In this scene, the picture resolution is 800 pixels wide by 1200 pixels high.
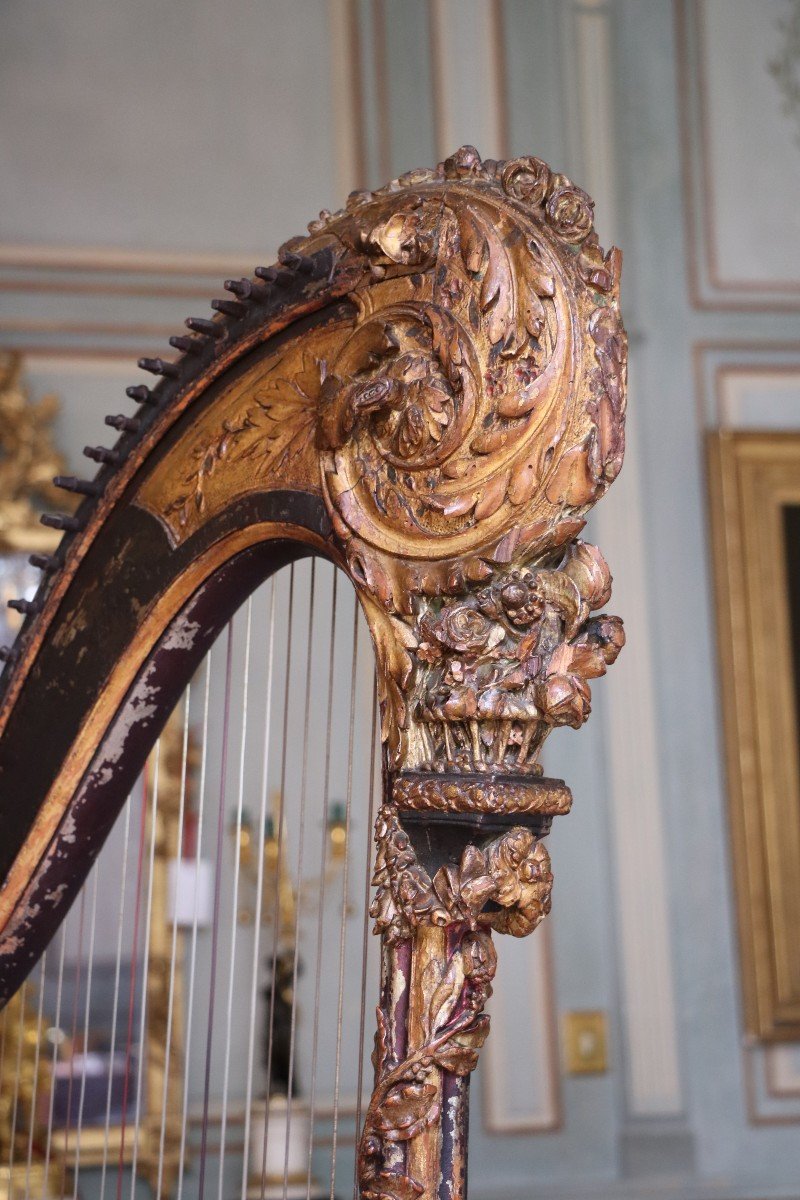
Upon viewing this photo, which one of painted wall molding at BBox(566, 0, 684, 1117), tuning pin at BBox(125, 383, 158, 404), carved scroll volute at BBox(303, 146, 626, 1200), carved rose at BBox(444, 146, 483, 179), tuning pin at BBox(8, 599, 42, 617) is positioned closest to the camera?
carved scroll volute at BBox(303, 146, 626, 1200)

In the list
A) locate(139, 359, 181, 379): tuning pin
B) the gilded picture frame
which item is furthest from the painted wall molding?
locate(139, 359, 181, 379): tuning pin

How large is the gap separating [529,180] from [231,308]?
0.84 feet

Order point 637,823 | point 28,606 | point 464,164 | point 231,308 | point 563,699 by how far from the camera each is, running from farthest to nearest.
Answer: point 637,823 → point 28,606 → point 231,308 → point 464,164 → point 563,699

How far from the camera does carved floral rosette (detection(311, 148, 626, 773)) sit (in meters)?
0.83

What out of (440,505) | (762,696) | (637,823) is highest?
(762,696)

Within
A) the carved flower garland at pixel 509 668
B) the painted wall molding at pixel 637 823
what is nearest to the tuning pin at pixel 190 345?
the carved flower garland at pixel 509 668

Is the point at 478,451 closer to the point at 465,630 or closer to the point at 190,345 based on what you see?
the point at 465,630

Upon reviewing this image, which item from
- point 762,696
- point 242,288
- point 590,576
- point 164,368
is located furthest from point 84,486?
point 762,696

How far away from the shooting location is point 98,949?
152 inches

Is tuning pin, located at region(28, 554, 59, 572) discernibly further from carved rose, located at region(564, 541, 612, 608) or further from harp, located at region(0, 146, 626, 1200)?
carved rose, located at region(564, 541, 612, 608)

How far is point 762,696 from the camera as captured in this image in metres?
4.24

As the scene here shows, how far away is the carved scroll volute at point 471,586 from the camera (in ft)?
2.69

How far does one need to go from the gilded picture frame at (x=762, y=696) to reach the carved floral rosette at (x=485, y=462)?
348 cm

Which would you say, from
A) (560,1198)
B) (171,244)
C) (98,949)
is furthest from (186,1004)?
(171,244)
